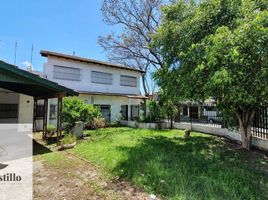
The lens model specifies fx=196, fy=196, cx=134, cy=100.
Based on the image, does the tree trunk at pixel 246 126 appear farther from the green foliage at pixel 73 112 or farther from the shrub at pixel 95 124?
the shrub at pixel 95 124

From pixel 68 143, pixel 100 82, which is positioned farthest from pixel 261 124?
pixel 100 82

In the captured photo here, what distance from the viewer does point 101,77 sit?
69.5 ft

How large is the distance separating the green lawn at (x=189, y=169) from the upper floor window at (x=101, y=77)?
11945mm

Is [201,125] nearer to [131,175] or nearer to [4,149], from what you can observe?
[131,175]

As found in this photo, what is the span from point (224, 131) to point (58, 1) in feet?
48.9

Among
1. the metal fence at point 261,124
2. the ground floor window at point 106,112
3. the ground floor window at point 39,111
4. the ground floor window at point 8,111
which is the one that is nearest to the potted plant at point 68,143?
the ground floor window at point 39,111

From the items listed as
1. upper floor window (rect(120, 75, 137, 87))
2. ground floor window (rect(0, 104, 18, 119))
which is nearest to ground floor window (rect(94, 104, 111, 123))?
upper floor window (rect(120, 75, 137, 87))

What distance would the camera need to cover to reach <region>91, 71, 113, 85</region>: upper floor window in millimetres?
20586

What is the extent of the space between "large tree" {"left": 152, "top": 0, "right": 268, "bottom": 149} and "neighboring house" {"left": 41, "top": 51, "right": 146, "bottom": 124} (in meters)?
10.8

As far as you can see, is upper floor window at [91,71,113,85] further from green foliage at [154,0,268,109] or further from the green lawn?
the green lawn

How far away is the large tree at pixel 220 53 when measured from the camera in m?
6.66

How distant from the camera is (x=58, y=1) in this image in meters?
14.5

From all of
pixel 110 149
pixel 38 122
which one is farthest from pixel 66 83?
pixel 110 149

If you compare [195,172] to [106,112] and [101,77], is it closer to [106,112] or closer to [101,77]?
[106,112]
